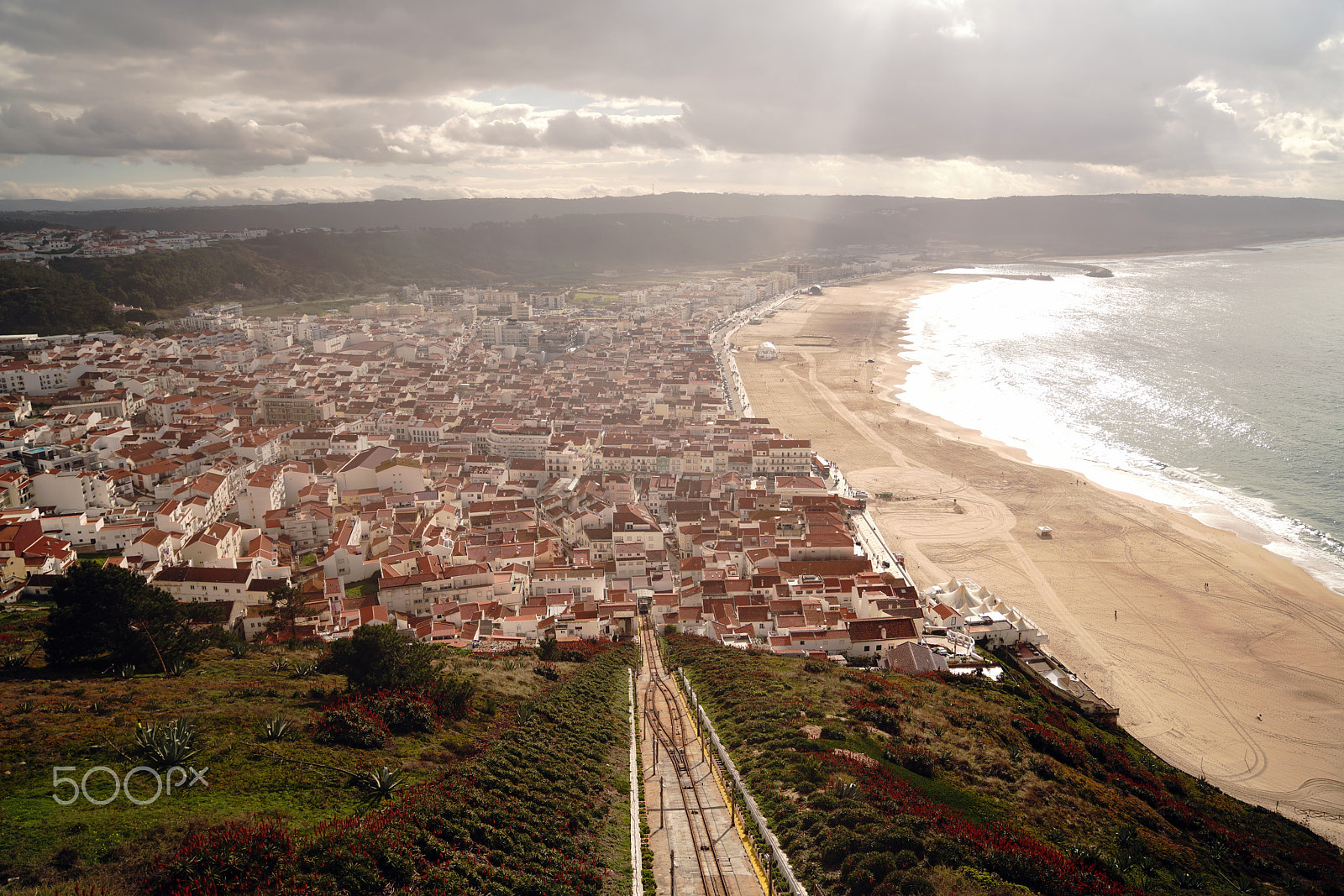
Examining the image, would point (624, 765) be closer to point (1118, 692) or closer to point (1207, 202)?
point (1118, 692)

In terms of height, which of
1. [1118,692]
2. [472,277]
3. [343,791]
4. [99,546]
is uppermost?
[472,277]

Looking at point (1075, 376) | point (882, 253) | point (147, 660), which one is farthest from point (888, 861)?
point (882, 253)

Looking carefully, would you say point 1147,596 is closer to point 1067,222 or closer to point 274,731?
point 274,731

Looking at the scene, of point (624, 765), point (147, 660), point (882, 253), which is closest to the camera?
point (624, 765)

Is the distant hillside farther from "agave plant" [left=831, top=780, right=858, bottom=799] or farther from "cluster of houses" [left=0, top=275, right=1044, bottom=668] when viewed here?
"agave plant" [left=831, top=780, right=858, bottom=799]

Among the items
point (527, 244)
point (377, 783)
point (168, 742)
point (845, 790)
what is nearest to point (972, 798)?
point (845, 790)

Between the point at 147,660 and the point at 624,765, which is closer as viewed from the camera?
the point at 624,765

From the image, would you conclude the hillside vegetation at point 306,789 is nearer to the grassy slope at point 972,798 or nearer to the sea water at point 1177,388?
the grassy slope at point 972,798

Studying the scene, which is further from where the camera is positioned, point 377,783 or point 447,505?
point 447,505
